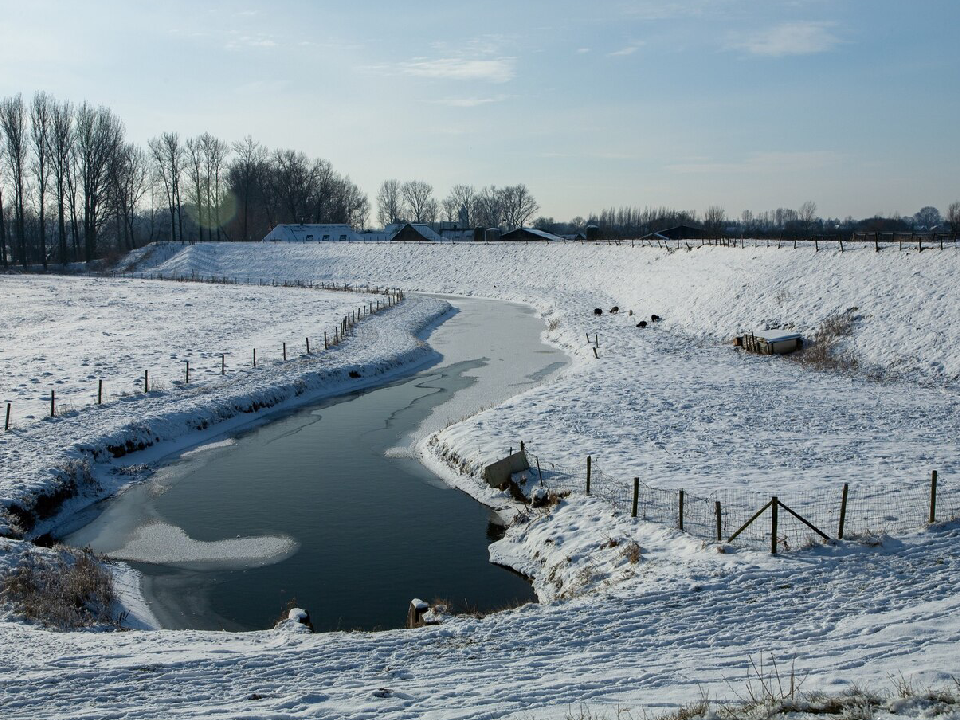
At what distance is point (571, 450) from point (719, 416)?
6478 mm

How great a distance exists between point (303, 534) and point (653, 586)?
852 cm

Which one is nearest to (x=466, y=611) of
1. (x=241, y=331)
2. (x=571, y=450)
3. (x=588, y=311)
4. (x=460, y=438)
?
(x=571, y=450)

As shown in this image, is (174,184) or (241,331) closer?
(241,331)

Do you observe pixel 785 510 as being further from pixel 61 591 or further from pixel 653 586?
pixel 61 591

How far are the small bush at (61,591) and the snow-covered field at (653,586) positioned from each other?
0.70 m

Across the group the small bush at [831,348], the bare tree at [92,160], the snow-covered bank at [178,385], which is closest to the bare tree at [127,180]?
the bare tree at [92,160]

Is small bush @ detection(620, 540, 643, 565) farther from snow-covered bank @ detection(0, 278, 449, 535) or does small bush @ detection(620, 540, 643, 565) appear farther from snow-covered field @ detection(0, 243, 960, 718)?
snow-covered bank @ detection(0, 278, 449, 535)

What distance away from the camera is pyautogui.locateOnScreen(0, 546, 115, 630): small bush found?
1377 centimetres

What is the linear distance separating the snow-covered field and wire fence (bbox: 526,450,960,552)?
379mm

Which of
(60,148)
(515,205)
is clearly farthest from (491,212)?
(60,148)

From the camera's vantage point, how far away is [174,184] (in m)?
126

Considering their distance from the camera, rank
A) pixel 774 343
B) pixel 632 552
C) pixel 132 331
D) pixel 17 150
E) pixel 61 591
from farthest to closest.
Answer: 1. pixel 17 150
2. pixel 132 331
3. pixel 774 343
4. pixel 632 552
5. pixel 61 591

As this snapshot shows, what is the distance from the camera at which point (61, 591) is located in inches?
583

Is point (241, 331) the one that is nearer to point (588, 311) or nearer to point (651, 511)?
point (588, 311)
